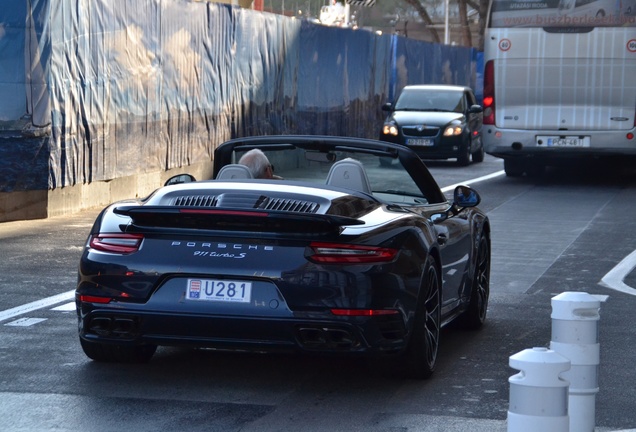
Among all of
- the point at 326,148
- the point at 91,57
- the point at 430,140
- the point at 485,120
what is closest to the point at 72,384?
the point at 326,148

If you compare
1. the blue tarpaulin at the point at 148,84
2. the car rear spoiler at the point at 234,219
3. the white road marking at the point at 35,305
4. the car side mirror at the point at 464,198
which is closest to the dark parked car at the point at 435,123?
the blue tarpaulin at the point at 148,84

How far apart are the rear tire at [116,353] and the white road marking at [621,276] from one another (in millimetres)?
4707

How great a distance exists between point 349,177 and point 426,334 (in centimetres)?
109

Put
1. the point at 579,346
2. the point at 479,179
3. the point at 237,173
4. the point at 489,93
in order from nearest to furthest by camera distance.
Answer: the point at 579,346, the point at 237,173, the point at 489,93, the point at 479,179

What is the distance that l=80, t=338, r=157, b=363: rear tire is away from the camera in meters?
7.46

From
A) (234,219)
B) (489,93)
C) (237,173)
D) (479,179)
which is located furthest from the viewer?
(479,179)

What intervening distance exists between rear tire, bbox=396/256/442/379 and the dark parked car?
781 inches

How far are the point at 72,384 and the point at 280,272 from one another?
129cm

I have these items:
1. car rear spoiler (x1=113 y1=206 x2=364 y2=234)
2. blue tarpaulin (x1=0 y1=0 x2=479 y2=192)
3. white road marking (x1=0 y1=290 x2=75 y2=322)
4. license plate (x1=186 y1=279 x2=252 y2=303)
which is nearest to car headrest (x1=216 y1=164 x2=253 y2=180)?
car rear spoiler (x1=113 y1=206 x2=364 y2=234)

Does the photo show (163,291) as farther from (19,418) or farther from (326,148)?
(326,148)

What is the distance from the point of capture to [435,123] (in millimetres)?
27531

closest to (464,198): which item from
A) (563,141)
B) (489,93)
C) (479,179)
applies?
(563,141)

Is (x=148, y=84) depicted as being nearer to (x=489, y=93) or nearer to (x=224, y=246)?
(x=489, y=93)

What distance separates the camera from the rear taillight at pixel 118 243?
6.88m
